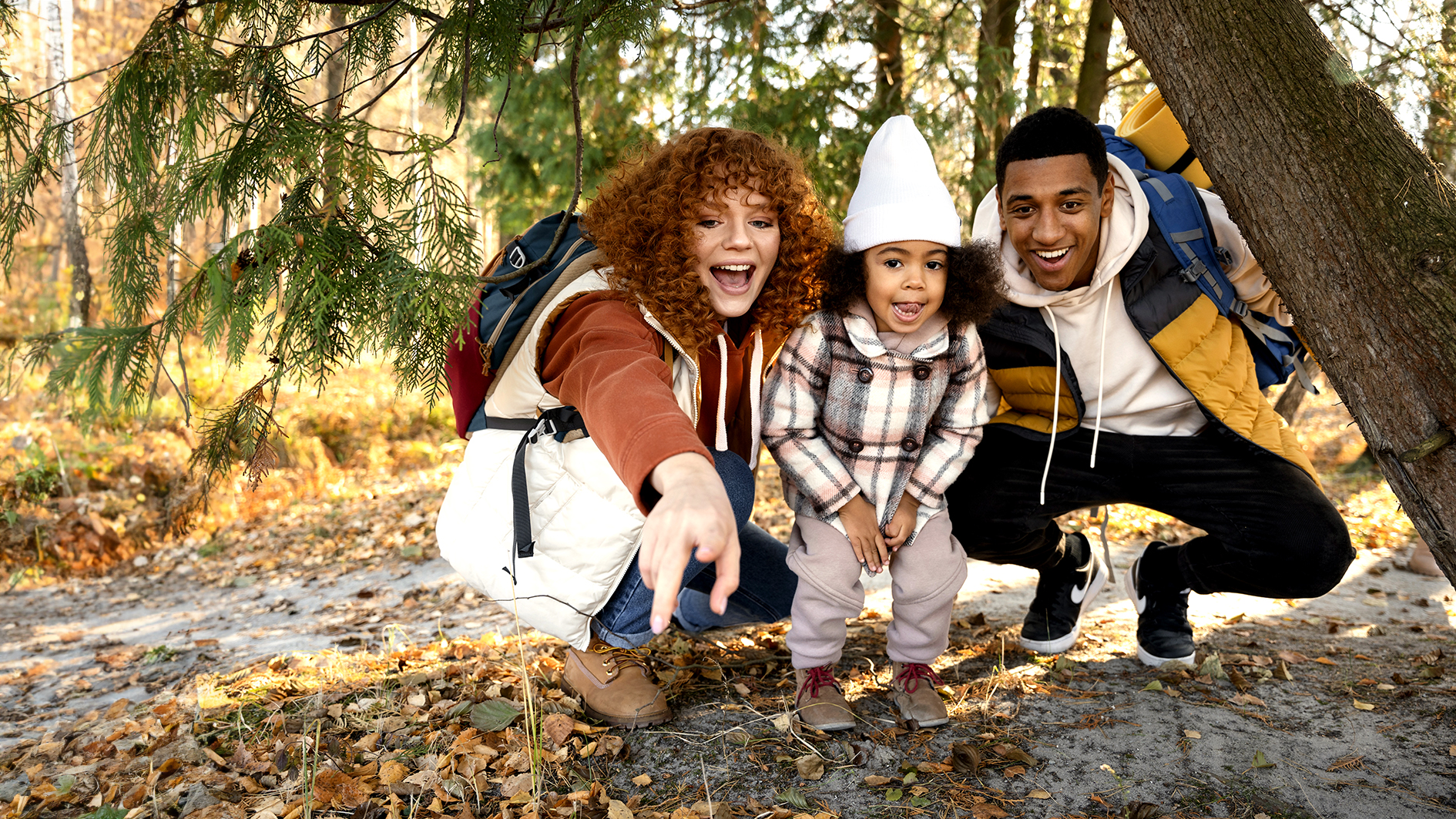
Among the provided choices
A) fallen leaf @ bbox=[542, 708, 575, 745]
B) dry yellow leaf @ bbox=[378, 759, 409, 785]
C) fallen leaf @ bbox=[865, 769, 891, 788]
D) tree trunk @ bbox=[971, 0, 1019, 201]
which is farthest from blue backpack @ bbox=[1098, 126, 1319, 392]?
dry yellow leaf @ bbox=[378, 759, 409, 785]

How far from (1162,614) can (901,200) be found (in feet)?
5.78

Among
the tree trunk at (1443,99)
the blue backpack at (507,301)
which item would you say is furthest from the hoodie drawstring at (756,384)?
the tree trunk at (1443,99)

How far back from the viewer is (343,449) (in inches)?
352

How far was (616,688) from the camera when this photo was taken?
258 centimetres

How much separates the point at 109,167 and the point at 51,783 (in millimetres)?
1768

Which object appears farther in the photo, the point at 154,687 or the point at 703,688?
the point at 154,687

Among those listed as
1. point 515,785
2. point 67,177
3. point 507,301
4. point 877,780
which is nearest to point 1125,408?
point 877,780

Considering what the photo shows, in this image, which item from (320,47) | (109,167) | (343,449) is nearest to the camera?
(109,167)

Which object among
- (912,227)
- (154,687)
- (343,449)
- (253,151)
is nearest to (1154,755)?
(912,227)

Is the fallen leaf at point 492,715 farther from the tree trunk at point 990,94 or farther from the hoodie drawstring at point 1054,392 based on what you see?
the tree trunk at point 990,94

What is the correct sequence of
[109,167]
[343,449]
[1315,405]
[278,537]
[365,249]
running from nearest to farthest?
[365,249], [109,167], [278,537], [343,449], [1315,405]

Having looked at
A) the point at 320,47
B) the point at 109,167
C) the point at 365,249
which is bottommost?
the point at 365,249

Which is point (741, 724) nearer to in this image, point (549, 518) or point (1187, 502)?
point (549, 518)

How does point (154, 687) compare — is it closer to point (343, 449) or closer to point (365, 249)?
point (365, 249)
